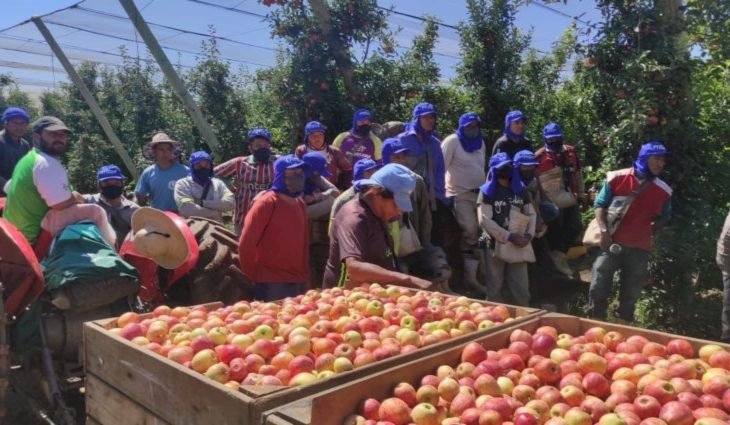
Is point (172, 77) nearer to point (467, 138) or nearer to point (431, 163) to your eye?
point (431, 163)

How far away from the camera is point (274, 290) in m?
4.54

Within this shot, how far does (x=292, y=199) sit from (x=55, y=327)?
1.74m

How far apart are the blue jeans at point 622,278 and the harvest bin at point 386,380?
296 cm

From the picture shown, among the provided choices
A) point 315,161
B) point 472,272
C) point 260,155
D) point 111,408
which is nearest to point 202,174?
point 260,155

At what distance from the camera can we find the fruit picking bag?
567 centimetres

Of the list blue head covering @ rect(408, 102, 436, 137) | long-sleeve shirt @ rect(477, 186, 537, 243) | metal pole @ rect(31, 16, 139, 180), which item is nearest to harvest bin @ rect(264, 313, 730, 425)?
long-sleeve shirt @ rect(477, 186, 537, 243)

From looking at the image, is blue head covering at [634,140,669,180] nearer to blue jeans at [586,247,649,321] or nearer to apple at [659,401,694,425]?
blue jeans at [586,247,649,321]

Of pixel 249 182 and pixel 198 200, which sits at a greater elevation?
pixel 249 182

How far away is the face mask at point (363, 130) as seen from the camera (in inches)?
275

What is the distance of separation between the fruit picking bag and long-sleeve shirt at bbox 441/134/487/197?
2.96 feet

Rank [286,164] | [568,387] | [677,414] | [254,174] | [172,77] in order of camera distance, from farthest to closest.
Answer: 1. [172,77]
2. [254,174]
3. [286,164]
4. [568,387]
5. [677,414]

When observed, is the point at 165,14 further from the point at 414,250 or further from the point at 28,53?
the point at 414,250

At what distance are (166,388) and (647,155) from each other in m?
4.63

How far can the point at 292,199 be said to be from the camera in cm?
450
